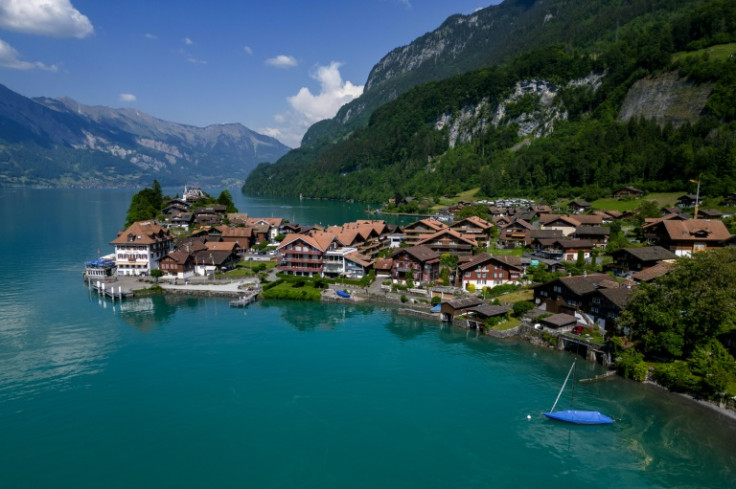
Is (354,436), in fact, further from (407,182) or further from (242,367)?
(407,182)

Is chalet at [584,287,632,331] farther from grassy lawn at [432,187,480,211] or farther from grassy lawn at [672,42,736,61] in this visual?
grassy lawn at [672,42,736,61]

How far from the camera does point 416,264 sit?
188 feet

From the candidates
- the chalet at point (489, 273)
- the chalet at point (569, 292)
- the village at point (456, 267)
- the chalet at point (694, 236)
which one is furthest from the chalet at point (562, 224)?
the chalet at point (569, 292)

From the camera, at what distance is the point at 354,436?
1062 inches

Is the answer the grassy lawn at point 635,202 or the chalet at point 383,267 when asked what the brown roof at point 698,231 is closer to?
the grassy lawn at point 635,202

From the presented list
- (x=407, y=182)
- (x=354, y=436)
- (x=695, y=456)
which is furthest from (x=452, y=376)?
(x=407, y=182)

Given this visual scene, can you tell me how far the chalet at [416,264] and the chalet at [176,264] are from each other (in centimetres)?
3039

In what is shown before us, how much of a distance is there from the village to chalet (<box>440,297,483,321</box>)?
11 centimetres

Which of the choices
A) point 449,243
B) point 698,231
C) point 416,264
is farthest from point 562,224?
point 416,264

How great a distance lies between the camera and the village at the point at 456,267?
42.7 meters

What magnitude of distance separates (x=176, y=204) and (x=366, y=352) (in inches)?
3629

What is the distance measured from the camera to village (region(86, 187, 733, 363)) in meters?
42.7

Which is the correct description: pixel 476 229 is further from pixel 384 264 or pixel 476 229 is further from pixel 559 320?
pixel 559 320

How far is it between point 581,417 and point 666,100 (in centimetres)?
13266
